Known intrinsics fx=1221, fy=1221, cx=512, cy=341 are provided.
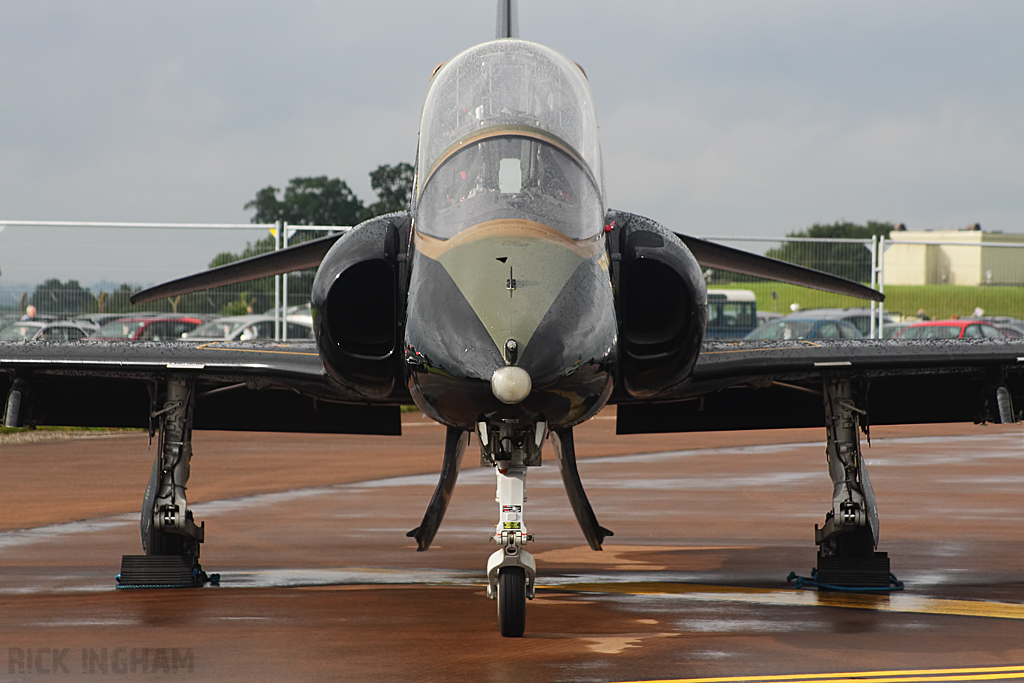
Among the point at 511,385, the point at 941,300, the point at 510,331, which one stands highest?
the point at 941,300

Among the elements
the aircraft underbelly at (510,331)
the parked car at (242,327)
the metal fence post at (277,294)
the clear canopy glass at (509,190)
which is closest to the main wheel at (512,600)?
the aircraft underbelly at (510,331)

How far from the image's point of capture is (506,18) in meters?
9.67

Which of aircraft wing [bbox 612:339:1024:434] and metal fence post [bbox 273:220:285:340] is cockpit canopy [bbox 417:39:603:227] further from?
metal fence post [bbox 273:220:285:340]

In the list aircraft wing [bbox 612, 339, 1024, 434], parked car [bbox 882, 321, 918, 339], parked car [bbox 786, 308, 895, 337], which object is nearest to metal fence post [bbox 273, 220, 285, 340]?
parked car [bbox 786, 308, 895, 337]

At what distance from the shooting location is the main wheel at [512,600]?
6.50 m

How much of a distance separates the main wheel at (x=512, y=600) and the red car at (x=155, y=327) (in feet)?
54.6

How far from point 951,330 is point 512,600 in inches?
874

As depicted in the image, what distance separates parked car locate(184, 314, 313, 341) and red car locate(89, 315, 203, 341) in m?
0.19

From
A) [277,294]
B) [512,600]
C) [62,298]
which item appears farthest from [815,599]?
[62,298]

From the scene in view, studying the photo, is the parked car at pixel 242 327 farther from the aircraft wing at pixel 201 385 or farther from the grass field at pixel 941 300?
the aircraft wing at pixel 201 385

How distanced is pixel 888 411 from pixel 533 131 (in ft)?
15.7

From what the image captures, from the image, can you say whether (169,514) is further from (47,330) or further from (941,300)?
(941,300)

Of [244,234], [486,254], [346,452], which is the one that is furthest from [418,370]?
[244,234]

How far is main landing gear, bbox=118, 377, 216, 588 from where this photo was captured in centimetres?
893
